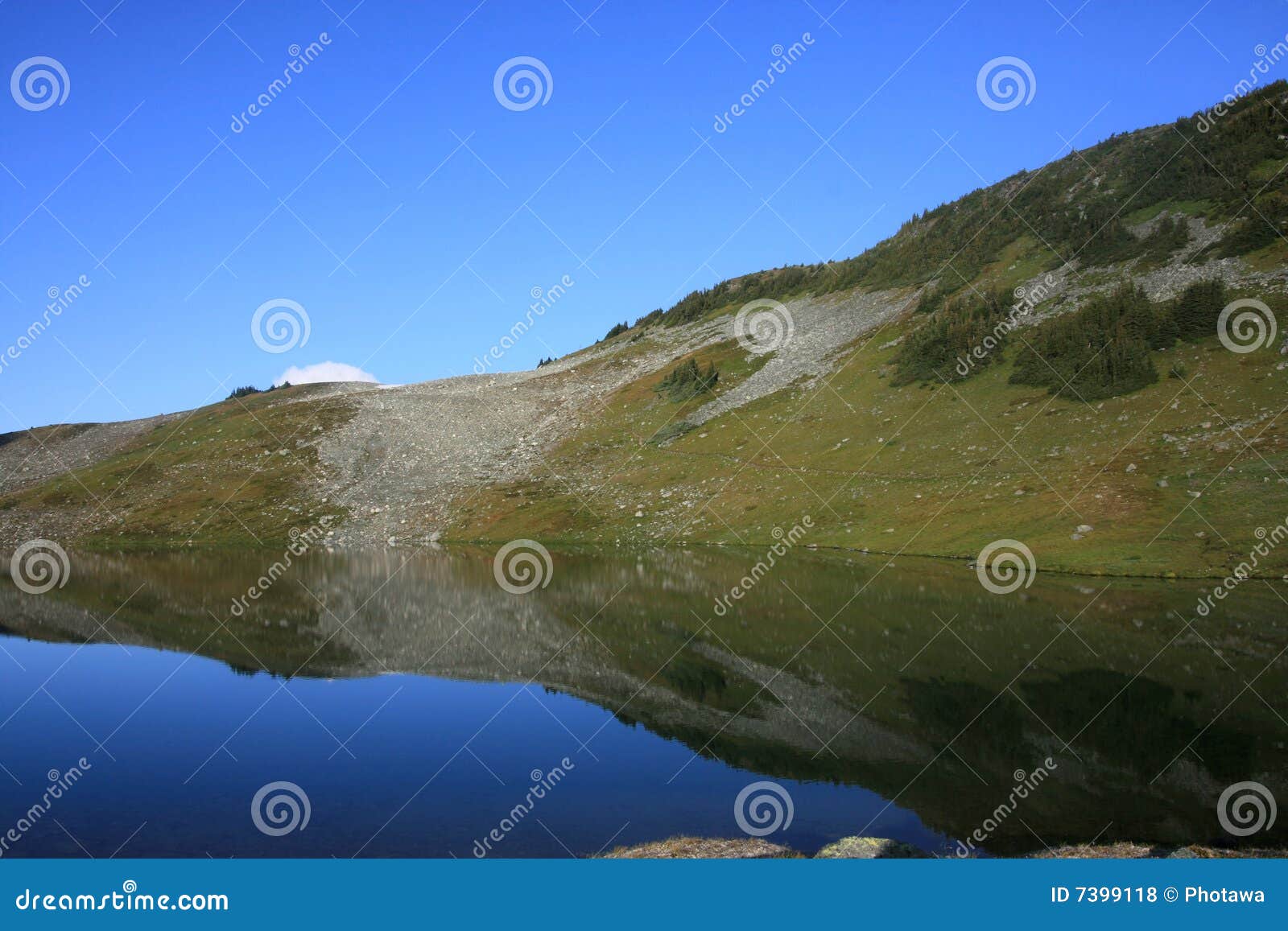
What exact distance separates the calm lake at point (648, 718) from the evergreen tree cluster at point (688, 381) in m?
65.6

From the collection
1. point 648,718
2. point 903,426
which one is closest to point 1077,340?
point 903,426

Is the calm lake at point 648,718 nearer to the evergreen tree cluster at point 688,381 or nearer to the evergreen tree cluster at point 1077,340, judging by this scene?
the evergreen tree cluster at point 1077,340

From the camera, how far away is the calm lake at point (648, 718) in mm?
18641

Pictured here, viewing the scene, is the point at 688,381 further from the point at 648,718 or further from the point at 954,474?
the point at 648,718

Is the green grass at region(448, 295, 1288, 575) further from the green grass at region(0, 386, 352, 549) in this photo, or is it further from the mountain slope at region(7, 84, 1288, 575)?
the green grass at region(0, 386, 352, 549)

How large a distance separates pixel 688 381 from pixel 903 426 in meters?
38.3

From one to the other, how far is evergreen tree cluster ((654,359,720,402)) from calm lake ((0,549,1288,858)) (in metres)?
65.6

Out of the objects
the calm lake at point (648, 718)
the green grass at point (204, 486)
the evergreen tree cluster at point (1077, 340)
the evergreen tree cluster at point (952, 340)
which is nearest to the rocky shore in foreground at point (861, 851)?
the calm lake at point (648, 718)

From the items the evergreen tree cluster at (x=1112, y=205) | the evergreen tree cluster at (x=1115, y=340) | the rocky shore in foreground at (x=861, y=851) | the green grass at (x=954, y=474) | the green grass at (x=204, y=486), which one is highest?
the evergreen tree cluster at (x=1112, y=205)

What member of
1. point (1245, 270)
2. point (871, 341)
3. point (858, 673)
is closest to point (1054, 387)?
point (1245, 270)

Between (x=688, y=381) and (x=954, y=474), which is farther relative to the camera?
(x=688, y=381)

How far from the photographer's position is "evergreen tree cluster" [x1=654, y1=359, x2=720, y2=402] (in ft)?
378

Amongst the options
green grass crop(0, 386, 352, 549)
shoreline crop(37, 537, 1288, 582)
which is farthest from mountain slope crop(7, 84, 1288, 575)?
shoreline crop(37, 537, 1288, 582)

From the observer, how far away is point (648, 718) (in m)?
27.4
